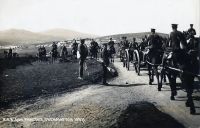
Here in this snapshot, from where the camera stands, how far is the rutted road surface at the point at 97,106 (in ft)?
31.0

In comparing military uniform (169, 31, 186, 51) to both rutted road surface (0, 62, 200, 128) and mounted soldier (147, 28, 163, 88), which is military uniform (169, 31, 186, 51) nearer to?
rutted road surface (0, 62, 200, 128)

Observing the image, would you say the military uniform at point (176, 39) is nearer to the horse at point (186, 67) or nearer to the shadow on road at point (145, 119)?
the horse at point (186, 67)

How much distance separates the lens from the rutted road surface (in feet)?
31.0

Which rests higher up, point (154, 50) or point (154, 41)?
point (154, 41)

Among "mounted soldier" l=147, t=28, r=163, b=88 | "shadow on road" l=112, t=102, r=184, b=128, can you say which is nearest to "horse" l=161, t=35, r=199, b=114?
"shadow on road" l=112, t=102, r=184, b=128

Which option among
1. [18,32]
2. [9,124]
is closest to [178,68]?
[9,124]

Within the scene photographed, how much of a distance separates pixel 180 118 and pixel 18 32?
18749 cm

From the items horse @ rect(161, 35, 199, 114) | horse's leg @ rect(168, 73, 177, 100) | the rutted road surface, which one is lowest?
the rutted road surface

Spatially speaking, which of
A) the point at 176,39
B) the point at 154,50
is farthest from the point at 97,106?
the point at 154,50

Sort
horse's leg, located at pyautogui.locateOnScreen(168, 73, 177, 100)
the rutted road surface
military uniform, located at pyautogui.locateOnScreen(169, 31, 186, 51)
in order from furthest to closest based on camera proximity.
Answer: horse's leg, located at pyautogui.locateOnScreen(168, 73, 177, 100) → military uniform, located at pyautogui.locateOnScreen(169, 31, 186, 51) → the rutted road surface

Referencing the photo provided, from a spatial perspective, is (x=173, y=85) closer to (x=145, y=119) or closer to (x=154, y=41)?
(x=145, y=119)

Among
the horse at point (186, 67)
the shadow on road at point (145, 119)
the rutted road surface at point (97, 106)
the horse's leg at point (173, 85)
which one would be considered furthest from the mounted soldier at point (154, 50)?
the shadow on road at point (145, 119)

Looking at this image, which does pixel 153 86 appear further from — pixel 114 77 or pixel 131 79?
pixel 114 77

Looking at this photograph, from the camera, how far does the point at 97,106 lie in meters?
11.2
